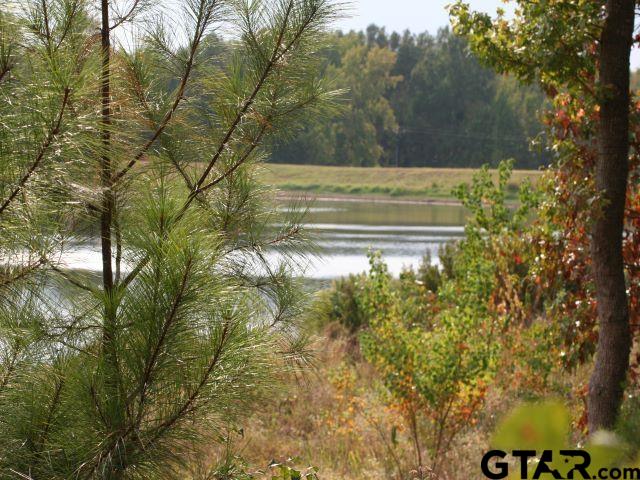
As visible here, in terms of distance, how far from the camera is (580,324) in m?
4.96

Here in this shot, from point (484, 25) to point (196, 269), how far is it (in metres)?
2.97

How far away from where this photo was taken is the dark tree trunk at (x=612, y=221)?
4.32m

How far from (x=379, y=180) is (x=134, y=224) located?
40.2 meters

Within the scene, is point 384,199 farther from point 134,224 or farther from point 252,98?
point 134,224

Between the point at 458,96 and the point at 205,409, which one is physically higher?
the point at 458,96

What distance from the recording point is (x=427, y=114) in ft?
236

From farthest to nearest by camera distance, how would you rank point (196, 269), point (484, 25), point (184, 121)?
point (484, 25), point (184, 121), point (196, 269)

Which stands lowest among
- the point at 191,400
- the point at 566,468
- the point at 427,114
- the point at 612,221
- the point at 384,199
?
the point at 384,199

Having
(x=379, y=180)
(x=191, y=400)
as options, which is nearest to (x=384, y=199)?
(x=379, y=180)

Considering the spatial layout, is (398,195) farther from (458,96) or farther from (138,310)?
(138,310)

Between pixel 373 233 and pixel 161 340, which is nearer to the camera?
pixel 161 340

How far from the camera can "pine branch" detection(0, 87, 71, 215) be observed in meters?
2.23

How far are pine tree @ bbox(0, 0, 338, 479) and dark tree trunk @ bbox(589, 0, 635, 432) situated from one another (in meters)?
1.67

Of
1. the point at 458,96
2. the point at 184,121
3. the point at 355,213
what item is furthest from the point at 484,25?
the point at 458,96
